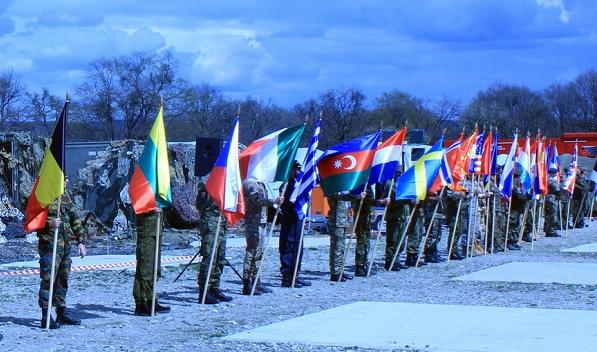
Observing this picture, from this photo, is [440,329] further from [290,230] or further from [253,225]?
[290,230]

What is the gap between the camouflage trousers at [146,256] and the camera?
1246cm

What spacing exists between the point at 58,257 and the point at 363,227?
6880mm

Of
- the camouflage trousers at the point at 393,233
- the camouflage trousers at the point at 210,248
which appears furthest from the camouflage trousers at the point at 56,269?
the camouflage trousers at the point at 393,233

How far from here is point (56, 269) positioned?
11359 mm

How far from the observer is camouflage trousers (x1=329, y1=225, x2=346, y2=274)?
16.6 meters

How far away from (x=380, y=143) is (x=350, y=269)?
2.46m

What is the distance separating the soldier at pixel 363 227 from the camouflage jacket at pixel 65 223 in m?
5.97

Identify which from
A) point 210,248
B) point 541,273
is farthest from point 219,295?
point 541,273

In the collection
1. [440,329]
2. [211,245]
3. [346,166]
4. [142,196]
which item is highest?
[346,166]

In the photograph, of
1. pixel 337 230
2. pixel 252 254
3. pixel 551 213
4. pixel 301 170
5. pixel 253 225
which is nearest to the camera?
pixel 253 225

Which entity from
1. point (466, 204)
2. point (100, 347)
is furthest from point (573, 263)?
point (100, 347)

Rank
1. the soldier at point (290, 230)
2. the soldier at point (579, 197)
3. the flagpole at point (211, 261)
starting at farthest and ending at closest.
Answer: the soldier at point (579, 197), the soldier at point (290, 230), the flagpole at point (211, 261)

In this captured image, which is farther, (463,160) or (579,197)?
(579,197)

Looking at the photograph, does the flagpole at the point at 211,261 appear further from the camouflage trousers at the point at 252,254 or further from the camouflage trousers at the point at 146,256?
the camouflage trousers at the point at 252,254
